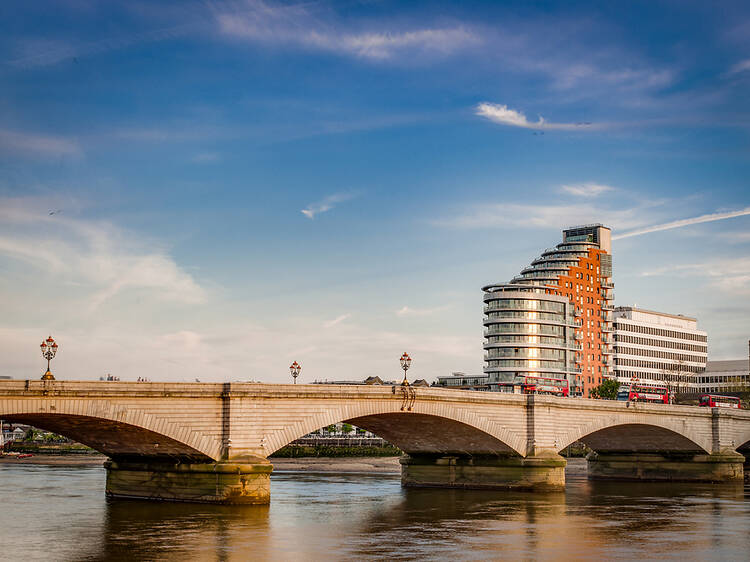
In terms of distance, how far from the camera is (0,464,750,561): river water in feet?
125

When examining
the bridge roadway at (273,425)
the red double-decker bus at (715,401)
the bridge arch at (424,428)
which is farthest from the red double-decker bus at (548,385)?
the bridge arch at (424,428)

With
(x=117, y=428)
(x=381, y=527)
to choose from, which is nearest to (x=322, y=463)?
(x=117, y=428)

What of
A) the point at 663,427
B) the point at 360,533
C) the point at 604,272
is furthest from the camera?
the point at 604,272

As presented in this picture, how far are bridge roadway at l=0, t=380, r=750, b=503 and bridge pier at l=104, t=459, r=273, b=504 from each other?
6 cm

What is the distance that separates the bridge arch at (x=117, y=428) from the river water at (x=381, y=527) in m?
3.16

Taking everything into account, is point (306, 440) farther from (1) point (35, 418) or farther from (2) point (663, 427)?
(1) point (35, 418)

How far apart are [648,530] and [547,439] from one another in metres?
24.1

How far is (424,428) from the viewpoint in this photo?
68.8 metres

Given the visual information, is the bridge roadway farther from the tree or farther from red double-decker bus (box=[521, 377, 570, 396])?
the tree

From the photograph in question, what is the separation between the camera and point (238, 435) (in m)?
52.8

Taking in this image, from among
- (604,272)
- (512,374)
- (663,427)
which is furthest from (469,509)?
(604,272)

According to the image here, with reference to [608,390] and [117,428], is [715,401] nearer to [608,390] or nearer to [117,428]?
[608,390]

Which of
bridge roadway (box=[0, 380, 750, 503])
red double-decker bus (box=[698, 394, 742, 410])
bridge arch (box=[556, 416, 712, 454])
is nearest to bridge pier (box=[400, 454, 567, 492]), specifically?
bridge roadway (box=[0, 380, 750, 503])

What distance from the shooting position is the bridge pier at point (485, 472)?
2739 inches
